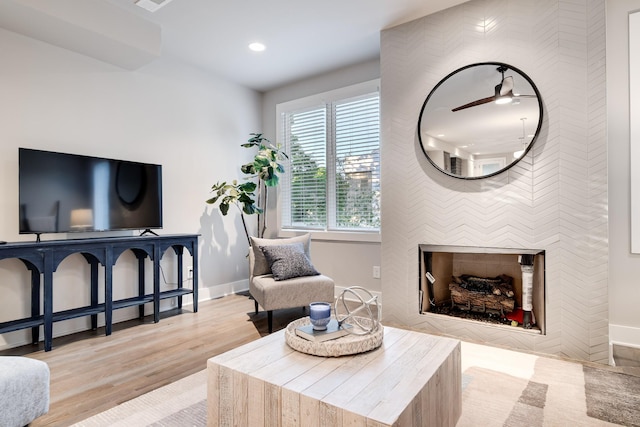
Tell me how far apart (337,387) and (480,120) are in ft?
7.99

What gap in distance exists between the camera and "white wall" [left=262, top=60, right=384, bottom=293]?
3.98 m

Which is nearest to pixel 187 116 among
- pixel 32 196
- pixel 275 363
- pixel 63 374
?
pixel 32 196

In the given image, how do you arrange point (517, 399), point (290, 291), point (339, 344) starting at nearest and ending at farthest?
point (339, 344) → point (517, 399) → point (290, 291)

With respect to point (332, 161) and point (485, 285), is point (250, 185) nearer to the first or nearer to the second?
→ point (332, 161)

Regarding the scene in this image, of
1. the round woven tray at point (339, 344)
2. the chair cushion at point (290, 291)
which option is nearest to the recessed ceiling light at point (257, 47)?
the chair cushion at point (290, 291)

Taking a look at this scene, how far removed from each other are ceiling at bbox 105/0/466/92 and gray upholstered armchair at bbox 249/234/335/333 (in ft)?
6.62

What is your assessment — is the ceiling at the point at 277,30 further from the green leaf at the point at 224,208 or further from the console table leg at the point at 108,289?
the console table leg at the point at 108,289

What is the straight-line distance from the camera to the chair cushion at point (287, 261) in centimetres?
320

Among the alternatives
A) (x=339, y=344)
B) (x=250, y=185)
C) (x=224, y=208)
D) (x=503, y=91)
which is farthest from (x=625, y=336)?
(x=224, y=208)

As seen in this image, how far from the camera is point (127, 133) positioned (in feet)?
11.3

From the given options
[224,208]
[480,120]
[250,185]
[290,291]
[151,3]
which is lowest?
[290,291]

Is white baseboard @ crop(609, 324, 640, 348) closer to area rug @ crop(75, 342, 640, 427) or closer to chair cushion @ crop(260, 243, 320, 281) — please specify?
area rug @ crop(75, 342, 640, 427)

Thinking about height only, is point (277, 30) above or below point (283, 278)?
above

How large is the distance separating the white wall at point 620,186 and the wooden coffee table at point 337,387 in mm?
1981
